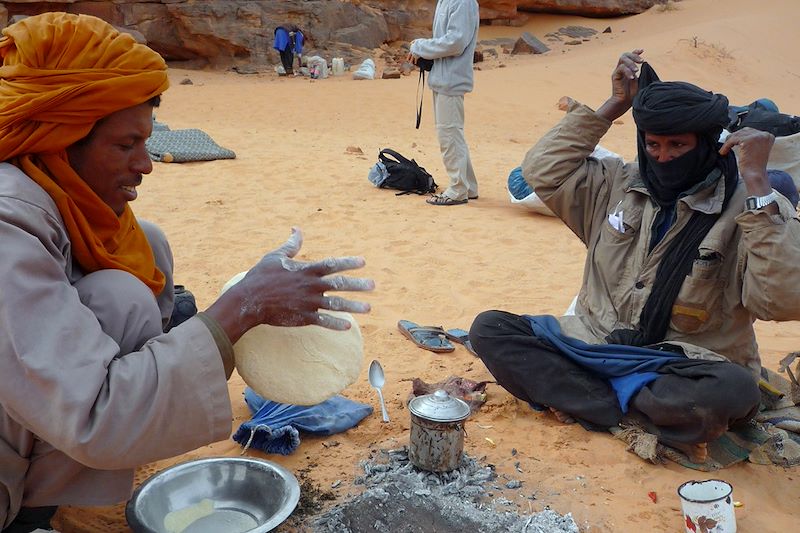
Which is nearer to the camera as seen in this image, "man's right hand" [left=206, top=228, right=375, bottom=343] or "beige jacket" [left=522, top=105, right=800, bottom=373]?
"man's right hand" [left=206, top=228, right=375, bottom=343]

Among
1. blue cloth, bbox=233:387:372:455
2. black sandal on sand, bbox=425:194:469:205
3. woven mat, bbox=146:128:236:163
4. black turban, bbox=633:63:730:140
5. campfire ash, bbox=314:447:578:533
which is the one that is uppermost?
black turban, bbox=633:63:730:140

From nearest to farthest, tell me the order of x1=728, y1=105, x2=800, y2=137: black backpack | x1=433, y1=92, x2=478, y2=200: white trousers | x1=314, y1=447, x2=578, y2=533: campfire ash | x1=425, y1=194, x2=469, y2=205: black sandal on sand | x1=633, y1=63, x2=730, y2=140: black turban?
x1=314, y1=447, x2=578, y2=533: campfire ash < x1=633, y1=63, x2=730, y2=140: black turban < x1=728, y1=105, x2=800, y2=137: black backpack < x1=425, y1=194, x2=469, y2=205: black sandal on sand < x1=433, y1=92, x2=478, y2=200: white trousers

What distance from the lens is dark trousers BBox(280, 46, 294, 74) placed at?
1722 cm

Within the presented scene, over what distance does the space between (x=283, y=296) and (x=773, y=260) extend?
173 cm

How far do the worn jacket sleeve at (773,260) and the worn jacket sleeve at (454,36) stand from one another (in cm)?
482

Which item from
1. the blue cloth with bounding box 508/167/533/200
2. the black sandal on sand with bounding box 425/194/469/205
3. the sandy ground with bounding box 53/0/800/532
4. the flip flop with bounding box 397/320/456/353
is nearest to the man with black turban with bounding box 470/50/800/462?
the sandy ground with bounding box 53/0/800/532

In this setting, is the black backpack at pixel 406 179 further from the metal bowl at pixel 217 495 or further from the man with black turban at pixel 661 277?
the metal bowl at pixel 217 495

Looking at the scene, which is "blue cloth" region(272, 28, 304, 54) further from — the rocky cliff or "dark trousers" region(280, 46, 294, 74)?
the rocky cliff

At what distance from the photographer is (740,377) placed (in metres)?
2.82

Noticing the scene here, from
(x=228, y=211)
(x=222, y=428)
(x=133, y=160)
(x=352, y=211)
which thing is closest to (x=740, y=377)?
(x=222, y=428)

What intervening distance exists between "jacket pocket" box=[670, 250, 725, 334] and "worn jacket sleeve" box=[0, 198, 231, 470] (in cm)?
185

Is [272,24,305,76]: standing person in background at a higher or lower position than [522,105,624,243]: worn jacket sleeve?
lower

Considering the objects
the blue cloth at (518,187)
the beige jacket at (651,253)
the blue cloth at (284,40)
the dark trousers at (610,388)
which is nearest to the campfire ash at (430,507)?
the dark trousers at (610,388)

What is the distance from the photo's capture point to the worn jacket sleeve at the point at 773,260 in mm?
2674
